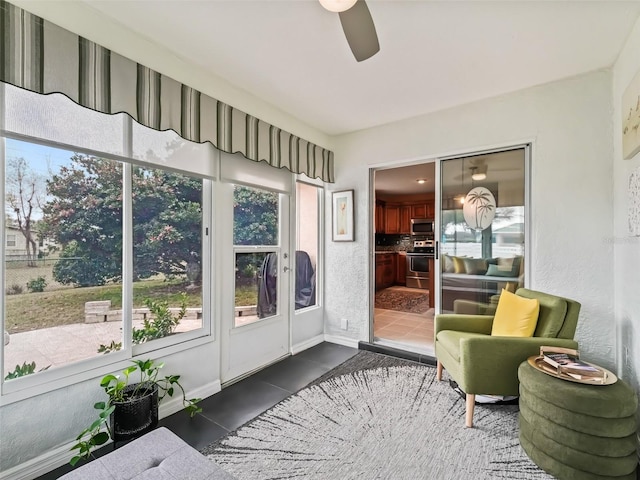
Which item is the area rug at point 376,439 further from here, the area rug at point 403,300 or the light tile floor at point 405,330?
the area rug at point 403,300

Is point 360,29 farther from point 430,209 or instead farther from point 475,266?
point 430,209

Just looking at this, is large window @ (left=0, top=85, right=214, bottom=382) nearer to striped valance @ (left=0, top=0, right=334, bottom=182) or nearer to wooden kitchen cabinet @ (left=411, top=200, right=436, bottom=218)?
striped valance @ (left=0, top=0, right=334, bottom=182)

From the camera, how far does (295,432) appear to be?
1917mm

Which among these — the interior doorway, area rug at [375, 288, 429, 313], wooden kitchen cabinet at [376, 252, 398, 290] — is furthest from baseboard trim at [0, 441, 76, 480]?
wooden kitchen cabinet at [376, 252, 398, 290]

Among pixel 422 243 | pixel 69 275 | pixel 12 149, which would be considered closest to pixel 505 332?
pixel 69 275

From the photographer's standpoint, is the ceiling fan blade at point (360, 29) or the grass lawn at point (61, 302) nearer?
the ceiling fan blade at point (360, 29)

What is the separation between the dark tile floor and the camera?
1930 mm

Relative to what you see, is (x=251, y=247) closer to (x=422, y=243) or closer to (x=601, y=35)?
(x=601, y=35)

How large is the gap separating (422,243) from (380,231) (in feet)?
3.65

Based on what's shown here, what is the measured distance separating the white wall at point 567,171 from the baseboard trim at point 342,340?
1.93 m

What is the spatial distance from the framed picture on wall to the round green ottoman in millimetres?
2326

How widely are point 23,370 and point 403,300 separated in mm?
5471

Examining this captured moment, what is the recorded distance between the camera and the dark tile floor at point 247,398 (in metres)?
1.93

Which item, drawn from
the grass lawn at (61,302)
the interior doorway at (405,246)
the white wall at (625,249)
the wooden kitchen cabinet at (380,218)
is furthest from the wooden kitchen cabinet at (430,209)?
the grass lawn at (61,302)
